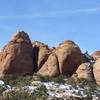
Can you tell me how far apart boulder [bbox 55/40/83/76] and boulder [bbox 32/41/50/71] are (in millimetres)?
2163

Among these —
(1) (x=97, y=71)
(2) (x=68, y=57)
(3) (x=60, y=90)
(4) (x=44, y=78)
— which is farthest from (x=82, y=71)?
(3) (x=60, y=90)

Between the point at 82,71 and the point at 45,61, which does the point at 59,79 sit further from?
the point at 45,61

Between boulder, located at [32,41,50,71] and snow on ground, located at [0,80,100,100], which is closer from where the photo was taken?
snow on ground, located at [0,80,100,100]

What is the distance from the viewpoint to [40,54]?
10056 centimetres

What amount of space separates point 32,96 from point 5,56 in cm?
1197

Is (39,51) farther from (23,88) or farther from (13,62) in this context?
(23,88)

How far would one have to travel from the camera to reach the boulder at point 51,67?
97356mm

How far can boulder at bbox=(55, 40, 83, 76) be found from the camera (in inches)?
3839

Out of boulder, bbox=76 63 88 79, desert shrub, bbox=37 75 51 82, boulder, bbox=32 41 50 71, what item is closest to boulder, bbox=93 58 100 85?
boulder, bbox=76 63 88 79

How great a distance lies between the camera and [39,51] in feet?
332

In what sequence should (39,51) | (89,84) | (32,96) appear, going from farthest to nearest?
(39,51), (89,84), (32,96)

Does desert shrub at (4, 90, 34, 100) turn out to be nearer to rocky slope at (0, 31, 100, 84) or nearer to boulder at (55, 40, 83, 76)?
rocky slope at (0, 31, 100, 84)

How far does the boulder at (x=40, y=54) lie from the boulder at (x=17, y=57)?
124 centimetres

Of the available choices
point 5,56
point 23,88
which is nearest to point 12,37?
point 5,56
